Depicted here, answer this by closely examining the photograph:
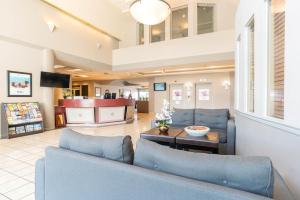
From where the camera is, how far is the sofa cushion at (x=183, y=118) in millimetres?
4363

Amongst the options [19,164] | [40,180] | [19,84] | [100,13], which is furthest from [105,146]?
[100,13]

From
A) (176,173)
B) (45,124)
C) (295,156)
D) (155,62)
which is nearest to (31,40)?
(45,124)

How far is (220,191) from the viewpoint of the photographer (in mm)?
790

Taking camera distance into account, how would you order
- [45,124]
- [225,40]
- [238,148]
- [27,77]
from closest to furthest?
[238,148], [27,77], [45,124], [225,40]

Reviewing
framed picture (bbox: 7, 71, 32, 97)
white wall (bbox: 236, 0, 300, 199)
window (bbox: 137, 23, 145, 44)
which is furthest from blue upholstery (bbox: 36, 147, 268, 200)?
window (bbox: 137, 23, 145, 44)

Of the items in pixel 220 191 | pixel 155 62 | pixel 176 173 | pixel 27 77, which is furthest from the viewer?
pixel 155 62

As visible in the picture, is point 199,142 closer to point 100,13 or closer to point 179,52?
point 179,52

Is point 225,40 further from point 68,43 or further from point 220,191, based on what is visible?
point 220,191

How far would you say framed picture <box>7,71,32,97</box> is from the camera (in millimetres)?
4965

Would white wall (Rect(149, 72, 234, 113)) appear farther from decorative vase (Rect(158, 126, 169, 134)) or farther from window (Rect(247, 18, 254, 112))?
decorative vase (Rect(158, 126, 169, 134))

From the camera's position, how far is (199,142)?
2.75 meters

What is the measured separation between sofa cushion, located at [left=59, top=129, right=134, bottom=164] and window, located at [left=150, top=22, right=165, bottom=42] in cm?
870

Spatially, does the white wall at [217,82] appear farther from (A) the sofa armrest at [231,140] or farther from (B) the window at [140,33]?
(A) the sofa armrest at [231,140]

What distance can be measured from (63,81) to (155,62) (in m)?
3.93
